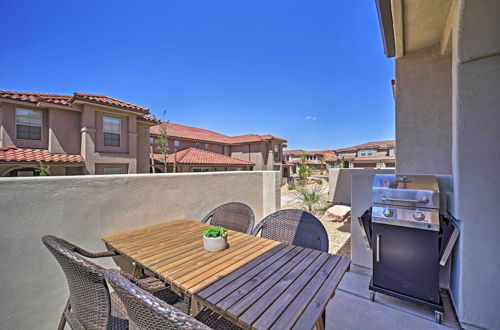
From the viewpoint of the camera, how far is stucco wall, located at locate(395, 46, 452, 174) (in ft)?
10.7

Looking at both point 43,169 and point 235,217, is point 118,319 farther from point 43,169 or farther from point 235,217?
point 43,169

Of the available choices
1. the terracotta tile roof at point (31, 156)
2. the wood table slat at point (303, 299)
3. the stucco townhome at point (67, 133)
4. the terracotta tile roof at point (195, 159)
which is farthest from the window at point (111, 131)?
the wood table slat at point (303, 299)

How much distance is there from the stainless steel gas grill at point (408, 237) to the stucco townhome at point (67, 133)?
1226cm

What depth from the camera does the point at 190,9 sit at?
666cm

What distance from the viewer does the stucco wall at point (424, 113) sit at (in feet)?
10.7

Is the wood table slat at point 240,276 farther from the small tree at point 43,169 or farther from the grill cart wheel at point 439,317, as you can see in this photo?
the small tree at point 43,169

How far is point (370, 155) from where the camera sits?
32031 mm

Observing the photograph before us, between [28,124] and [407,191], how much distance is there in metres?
14.3

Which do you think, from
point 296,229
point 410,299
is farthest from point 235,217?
point 410,299

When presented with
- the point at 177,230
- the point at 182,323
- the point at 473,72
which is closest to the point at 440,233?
the point at 473,72

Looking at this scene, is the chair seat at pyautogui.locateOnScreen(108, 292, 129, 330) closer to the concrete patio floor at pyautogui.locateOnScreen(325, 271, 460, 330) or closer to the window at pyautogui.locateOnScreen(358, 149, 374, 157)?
the concrete patio floor at pyautogui.locateOnScreen(325, 271, 460, 330)

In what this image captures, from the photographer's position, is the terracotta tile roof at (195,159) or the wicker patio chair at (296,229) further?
the terracotta tile roof at (195,159)

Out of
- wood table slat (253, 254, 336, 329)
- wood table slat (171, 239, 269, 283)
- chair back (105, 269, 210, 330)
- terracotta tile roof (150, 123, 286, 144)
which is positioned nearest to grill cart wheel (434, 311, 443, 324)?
wood table slat (253, 254, 336, 329)

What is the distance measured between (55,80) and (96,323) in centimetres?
1465
